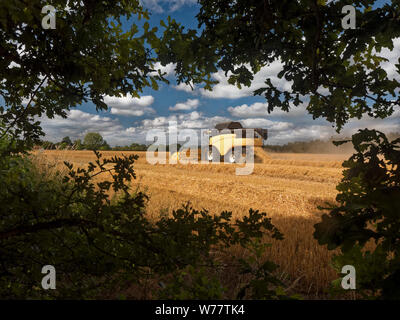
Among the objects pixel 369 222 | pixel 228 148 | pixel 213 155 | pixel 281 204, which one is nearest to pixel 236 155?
pixel 228 148

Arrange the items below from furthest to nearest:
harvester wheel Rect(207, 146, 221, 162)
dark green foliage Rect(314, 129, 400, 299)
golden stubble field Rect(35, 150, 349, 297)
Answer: harvester wheel Rect(207, 146, 221, 162) < golden stubble field Rect(35, 150, 349, 297) < dark green foliage Rect(314, 129, 400, 299)

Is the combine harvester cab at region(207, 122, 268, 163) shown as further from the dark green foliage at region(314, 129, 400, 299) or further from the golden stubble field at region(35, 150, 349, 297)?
the dark green foliage at region(314, 129, 400, 299)

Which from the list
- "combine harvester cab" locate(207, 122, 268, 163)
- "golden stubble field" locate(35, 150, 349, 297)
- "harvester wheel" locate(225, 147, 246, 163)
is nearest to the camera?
"golden stubble field" locate(35, 150, 349, 297)

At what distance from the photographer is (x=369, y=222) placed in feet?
3.05

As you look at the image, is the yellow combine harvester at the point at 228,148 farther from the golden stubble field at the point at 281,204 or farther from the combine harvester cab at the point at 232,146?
the golden stubble field at the point at 281,204

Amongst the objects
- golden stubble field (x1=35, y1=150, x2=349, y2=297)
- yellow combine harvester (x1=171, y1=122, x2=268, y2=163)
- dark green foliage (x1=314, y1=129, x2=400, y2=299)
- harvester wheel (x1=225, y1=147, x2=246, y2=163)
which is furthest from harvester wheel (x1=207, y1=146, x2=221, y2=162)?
dark green foliage (x1=314, y1=129, x2=400, y2=299)

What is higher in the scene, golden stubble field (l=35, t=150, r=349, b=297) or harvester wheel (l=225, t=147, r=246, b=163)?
harvester wheel (l=225, t=147, r=246, b=163)

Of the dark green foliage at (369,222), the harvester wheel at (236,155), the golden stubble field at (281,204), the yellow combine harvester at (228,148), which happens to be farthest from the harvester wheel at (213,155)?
the dark green foliage at (369,222)

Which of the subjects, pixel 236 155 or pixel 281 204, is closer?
pixel 281 204

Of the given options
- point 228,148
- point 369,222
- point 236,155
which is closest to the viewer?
point 369,222

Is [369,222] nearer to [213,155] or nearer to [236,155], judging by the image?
[236,155]

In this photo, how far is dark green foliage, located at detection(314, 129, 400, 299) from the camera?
756 mm

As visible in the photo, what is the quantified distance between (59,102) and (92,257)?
1262 mm
